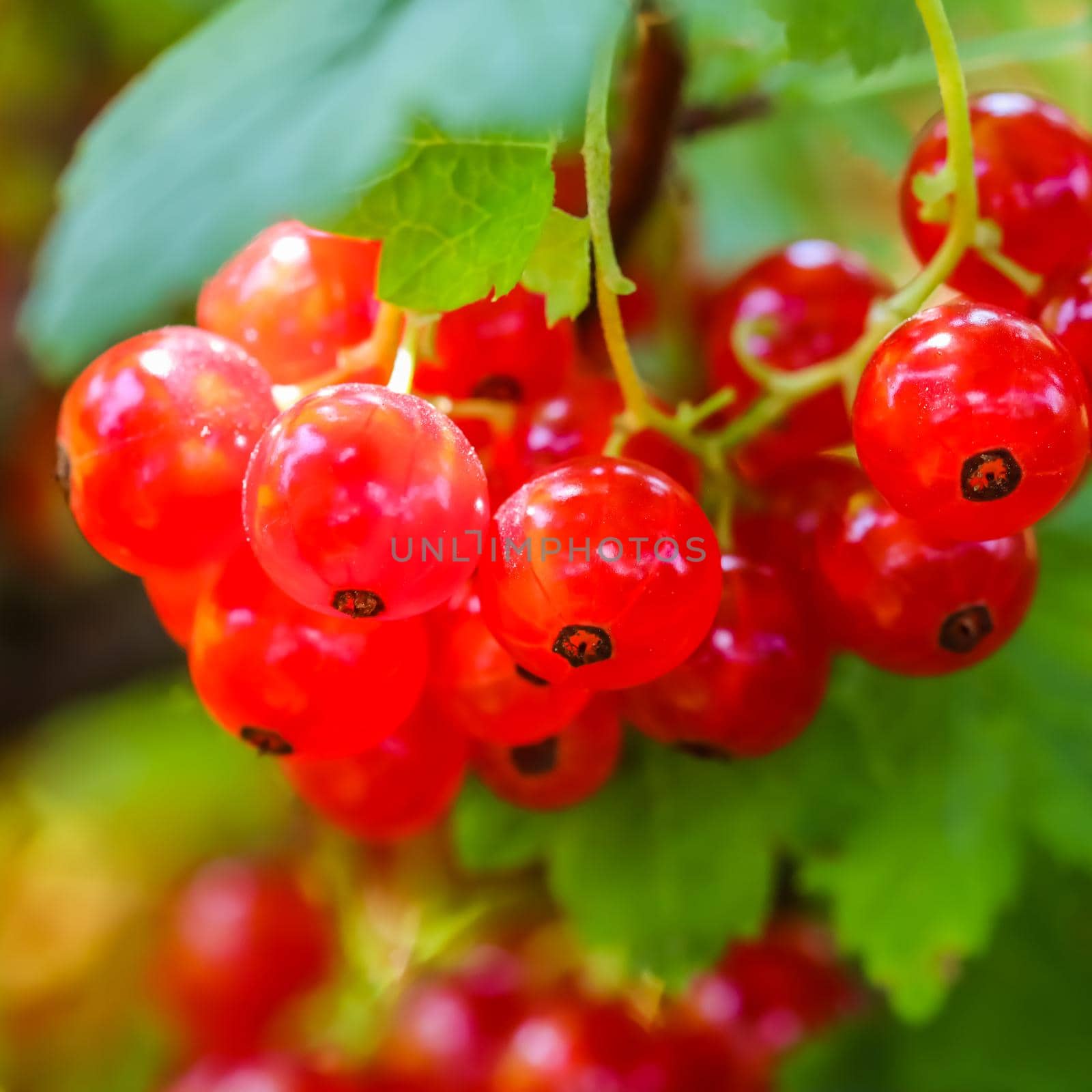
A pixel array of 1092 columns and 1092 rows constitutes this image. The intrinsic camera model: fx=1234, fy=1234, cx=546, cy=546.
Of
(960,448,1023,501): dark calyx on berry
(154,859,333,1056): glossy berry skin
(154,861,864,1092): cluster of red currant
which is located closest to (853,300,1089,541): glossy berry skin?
(960,448,1023,501): dark calyx on berry

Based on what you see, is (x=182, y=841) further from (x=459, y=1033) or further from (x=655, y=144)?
(x=655, y=144)

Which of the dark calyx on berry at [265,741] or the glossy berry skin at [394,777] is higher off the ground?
the dark calyx on berry at [265,741]

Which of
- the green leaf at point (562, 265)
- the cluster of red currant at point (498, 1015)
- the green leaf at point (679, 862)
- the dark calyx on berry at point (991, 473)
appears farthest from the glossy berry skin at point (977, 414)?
the cluster of red currant at point (498, 1015)

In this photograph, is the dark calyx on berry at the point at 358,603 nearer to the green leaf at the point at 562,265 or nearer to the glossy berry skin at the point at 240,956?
the green leaf at the point at 562,265

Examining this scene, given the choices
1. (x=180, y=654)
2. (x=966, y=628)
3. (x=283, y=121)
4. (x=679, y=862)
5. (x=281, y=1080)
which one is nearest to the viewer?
(x=283, y=121)

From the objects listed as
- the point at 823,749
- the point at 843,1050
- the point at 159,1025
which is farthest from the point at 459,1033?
the point at 159,1025

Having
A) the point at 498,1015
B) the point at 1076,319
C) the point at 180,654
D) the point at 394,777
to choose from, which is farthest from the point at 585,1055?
the point at 1076,319

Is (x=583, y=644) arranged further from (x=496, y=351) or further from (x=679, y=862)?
(x=679, y=862)
